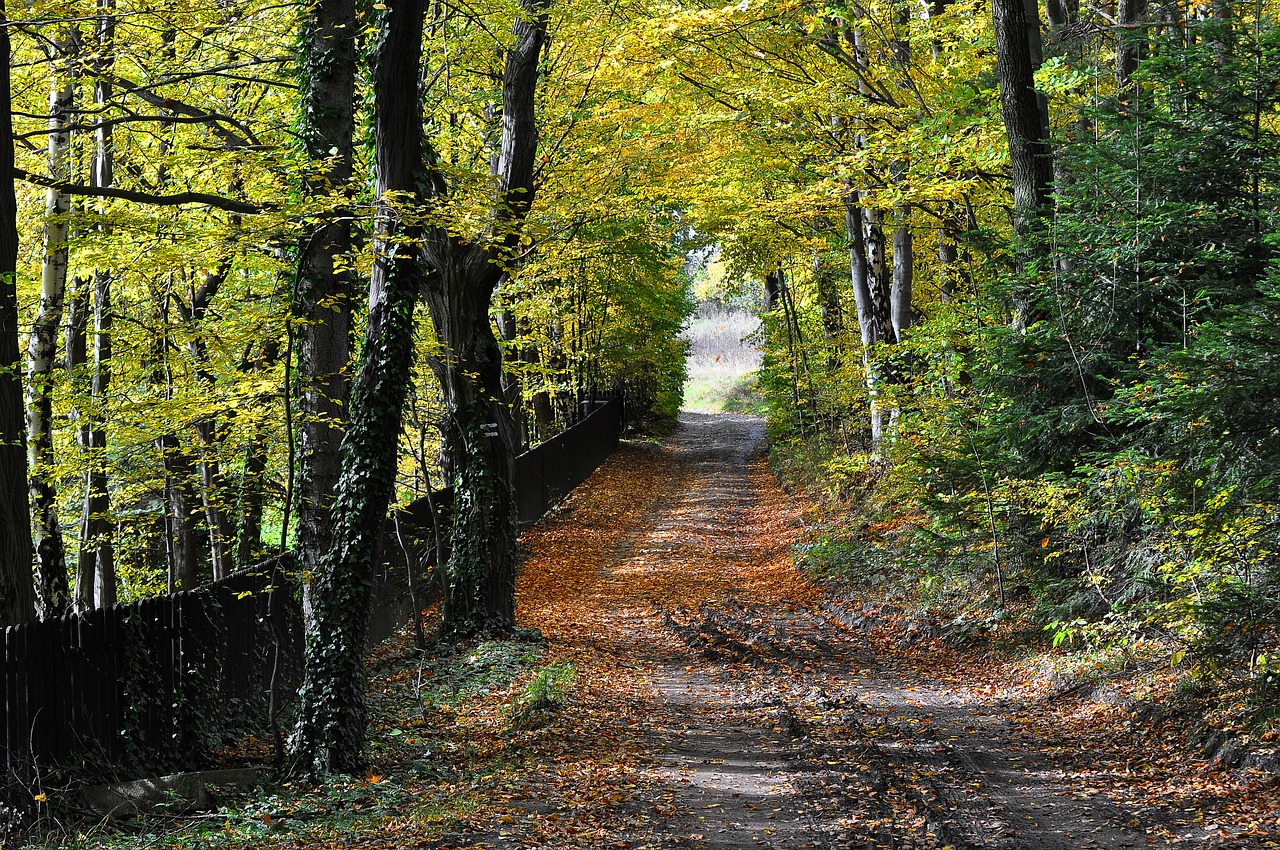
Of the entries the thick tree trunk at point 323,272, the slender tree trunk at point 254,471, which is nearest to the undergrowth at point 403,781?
the thick tree trunk at point 323,272

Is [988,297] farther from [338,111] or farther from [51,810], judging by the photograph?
[51,810]

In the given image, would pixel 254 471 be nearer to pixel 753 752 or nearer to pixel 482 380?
pixel 482 380

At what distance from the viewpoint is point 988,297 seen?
9531 mm

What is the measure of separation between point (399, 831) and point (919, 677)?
18.5 feet

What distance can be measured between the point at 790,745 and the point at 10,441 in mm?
6199

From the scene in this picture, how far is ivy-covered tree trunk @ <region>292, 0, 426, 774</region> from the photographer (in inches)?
283

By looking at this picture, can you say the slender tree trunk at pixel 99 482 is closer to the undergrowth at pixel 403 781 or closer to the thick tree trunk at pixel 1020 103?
the undergrowth at pixel 403 781

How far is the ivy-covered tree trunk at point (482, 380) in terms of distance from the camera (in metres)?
11.0

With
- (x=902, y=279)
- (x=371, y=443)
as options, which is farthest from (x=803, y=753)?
(x=902, y=279)

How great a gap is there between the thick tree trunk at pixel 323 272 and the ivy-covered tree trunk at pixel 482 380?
2.40 metres

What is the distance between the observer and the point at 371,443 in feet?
24.6

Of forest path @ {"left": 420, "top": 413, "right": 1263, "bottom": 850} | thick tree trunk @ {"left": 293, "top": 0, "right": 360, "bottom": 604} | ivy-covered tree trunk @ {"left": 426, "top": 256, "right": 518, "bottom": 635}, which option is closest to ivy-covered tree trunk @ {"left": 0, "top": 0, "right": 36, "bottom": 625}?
thick tree trunk @ {"left": 293, "top": 0, "right": 360, "bottom": 604}

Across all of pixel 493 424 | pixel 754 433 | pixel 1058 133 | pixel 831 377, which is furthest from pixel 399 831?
pixel 754 433

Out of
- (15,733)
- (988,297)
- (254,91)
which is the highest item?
(254,91)
